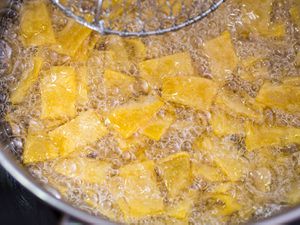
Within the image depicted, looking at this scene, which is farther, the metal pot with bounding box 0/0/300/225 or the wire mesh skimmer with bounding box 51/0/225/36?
the wire mesh skimmer with bounding box 51/0/225/36

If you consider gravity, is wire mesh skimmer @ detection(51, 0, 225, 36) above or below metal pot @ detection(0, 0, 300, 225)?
above

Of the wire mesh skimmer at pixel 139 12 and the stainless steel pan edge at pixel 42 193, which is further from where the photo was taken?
the wire mesh skimmer at pixel 139 12

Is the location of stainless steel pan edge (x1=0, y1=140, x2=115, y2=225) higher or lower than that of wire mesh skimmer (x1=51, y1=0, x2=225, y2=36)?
lower

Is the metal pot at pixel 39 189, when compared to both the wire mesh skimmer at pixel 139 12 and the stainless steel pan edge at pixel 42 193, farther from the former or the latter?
the wire mesh skimmer at pixel 139 12

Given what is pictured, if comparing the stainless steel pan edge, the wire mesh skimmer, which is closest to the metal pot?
the stainless steel pan edge

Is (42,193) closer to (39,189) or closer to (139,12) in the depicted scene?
(39,189)

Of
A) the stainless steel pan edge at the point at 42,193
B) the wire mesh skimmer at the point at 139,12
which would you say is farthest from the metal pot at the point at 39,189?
the wire mesh skimmer at the point at 139,12

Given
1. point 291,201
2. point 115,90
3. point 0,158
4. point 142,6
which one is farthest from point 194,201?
point 142,6

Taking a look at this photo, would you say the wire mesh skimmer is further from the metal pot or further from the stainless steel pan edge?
the stainless steel pan edge
